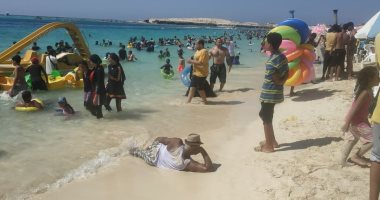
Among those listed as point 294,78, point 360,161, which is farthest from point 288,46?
point 360,161

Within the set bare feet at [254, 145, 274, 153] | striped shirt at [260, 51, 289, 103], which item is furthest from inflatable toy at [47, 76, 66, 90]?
striped shirt at [260, 51, 289, 103]

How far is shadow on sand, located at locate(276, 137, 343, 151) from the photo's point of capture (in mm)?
5984

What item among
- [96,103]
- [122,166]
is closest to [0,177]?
[122,166]

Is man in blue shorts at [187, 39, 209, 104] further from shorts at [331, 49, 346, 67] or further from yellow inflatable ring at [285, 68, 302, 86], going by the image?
shorts at [331, 49, 346, 67]

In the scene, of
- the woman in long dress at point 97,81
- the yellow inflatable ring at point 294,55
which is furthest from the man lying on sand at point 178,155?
the yellow inflatable ring at point 294,55

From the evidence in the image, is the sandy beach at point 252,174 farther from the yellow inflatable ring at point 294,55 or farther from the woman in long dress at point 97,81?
the yellow inflatable ring at point 294,55

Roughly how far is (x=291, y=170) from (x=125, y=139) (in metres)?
3.01

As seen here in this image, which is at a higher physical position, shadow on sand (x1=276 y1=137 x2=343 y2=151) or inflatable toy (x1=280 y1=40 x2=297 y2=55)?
inflatable toy (x1=280 y1=40 x2=297 y2=55)

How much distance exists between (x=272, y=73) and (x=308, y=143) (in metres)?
1.34

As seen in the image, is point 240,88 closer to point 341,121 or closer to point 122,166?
point 341,121

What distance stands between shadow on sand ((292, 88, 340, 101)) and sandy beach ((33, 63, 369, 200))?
191 cm

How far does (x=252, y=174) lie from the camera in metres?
5.10

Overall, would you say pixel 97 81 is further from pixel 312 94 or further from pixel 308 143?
pixel 312 94

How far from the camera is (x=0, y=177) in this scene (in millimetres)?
5379
